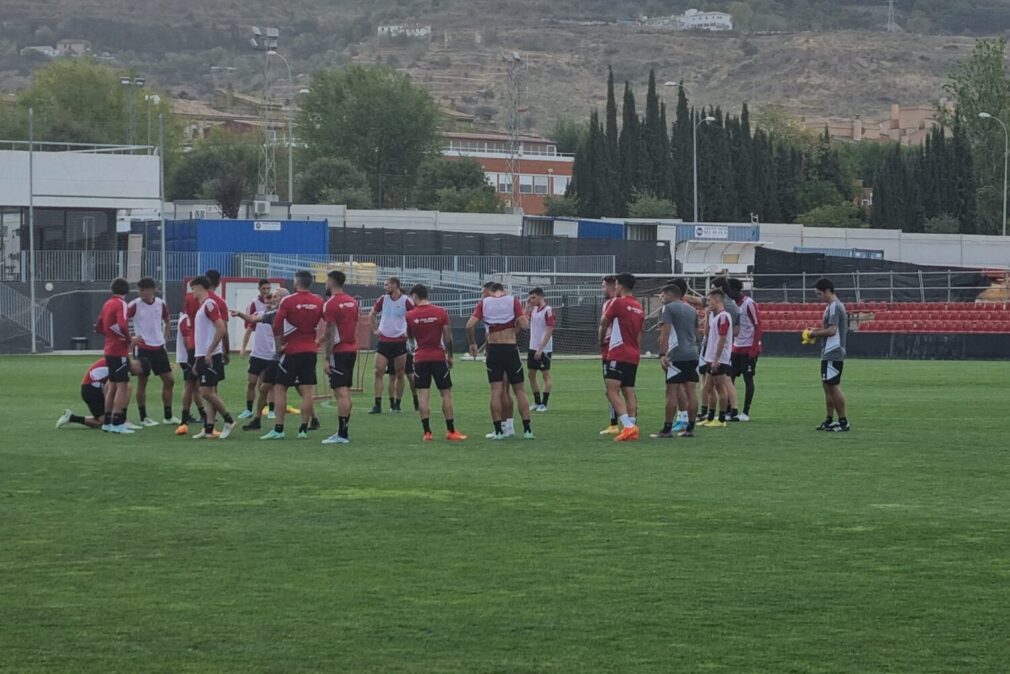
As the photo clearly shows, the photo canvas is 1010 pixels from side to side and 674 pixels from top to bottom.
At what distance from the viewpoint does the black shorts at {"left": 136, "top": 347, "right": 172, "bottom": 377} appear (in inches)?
838

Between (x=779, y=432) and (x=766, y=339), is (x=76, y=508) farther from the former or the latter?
(x=766, y=339)

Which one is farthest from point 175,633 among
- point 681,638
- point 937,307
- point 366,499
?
point 937,307

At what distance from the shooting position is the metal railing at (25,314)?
164 ft

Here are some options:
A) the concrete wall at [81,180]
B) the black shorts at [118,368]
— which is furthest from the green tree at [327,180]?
the black shorts at [118,368]

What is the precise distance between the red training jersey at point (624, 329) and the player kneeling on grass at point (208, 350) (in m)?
4.71

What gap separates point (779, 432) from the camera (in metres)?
20.5

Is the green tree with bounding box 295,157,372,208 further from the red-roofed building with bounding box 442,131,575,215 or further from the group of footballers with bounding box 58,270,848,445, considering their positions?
the group of footballers with bounding box 58,270,848,445

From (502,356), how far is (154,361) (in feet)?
16.1

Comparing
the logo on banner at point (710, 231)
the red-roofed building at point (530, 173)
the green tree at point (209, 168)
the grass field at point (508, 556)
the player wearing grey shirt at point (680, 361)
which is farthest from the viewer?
the red-roofed building at point (530, 173)

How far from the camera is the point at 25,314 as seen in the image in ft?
164

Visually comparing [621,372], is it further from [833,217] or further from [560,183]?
[560,183]

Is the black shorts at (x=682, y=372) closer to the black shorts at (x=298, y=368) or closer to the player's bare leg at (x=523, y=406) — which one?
the player's bare leg at (x=523, y=406)

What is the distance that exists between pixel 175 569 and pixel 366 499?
134 inches

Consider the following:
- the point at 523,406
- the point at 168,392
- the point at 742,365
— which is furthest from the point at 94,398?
the point at 742,365
